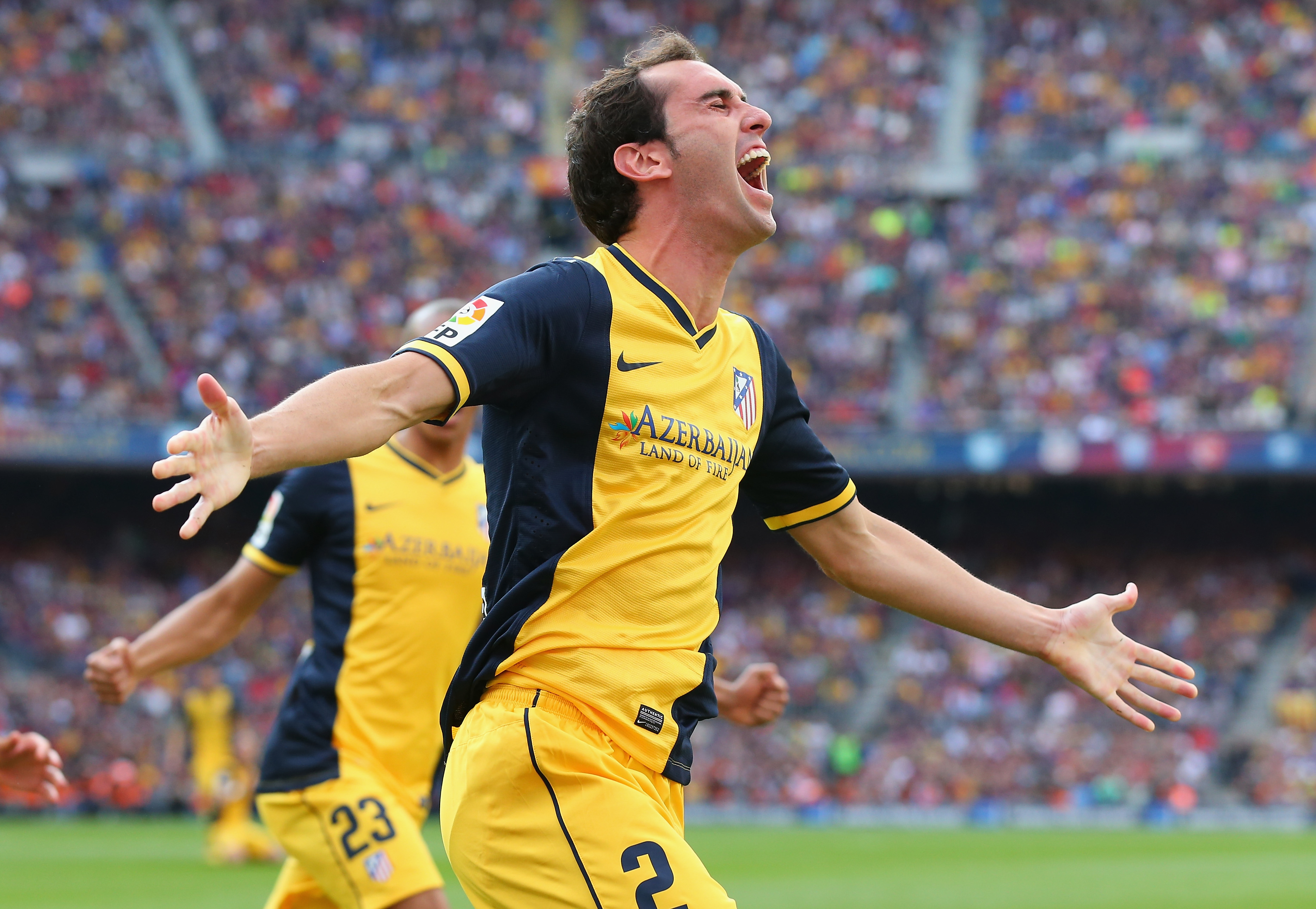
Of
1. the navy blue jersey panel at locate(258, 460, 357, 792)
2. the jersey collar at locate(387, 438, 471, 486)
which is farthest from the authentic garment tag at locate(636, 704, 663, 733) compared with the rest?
the jersey collar at locate(387, 438, 471, 486)

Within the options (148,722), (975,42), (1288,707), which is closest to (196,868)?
(148,722)

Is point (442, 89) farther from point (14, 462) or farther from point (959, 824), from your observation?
point (959, 824)

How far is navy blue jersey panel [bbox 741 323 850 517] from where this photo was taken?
12.6 ft

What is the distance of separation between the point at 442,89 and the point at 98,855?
18967 millimetres

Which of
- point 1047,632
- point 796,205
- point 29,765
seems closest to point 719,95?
point 1047,632

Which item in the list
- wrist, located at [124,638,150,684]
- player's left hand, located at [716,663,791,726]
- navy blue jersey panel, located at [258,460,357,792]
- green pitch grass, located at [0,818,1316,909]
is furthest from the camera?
green pitch grass, located at [0,818,1316,909]

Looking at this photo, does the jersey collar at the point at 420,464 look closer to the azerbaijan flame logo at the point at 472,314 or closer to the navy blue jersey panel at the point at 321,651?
the navy blue jersey panel at the point at 321,651

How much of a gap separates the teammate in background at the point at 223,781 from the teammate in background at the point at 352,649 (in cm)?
955

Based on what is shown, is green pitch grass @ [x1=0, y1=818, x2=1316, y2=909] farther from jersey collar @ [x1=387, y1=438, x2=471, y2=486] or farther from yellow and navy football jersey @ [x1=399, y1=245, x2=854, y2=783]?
yellow and navy football jersey @ [x1=399, y1=245, x2=854, y2=783]

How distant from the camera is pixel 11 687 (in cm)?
2423

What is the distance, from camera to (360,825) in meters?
5.29

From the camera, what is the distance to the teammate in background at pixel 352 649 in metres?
5.35

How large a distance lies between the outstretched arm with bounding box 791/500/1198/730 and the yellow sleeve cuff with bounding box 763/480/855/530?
16 mm

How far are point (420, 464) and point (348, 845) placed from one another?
152cm
